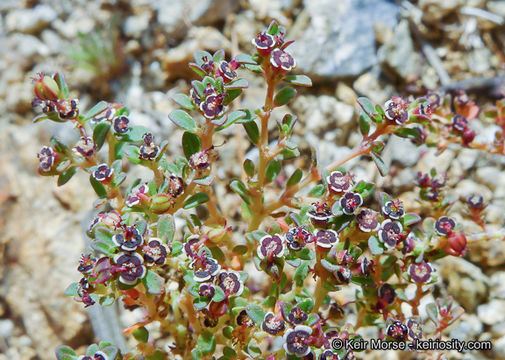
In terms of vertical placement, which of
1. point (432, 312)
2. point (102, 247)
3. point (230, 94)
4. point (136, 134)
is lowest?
point (432, 312)

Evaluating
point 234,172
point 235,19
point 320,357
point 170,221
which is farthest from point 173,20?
point 320,357

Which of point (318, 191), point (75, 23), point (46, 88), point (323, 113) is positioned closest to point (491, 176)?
point (323, 113)

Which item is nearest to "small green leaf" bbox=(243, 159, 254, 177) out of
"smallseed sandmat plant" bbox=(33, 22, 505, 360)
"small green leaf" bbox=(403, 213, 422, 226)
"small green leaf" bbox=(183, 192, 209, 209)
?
"smallseed sandmat plant" bbox=(33, 22, 505, 360)

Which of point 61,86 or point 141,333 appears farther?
point 141,333

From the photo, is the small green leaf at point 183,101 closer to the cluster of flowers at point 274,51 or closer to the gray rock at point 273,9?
the cluster of flowers at point 274,51

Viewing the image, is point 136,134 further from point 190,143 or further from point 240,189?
point 240,189

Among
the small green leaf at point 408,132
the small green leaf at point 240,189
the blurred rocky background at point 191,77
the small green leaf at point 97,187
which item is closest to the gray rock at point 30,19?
the blurred rocky background at point 191,77

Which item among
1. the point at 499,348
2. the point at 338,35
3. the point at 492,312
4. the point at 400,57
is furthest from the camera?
the point at 338,35
